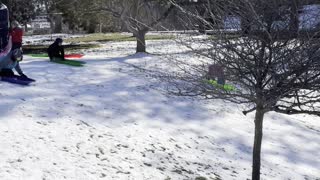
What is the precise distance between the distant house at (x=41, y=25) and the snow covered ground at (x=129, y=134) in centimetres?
3364

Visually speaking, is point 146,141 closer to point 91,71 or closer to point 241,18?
point 241,18

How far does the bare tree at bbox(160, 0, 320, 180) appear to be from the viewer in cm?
529

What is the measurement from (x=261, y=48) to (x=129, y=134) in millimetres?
3241

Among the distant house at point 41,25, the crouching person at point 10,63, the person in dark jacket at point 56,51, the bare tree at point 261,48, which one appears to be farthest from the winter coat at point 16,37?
the distant house at point 41,25

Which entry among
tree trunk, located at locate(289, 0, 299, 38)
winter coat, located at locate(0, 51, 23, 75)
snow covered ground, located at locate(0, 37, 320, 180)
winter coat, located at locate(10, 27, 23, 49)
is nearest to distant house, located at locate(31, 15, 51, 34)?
snow covered ground, located at locate(0, 37, 320, 180)

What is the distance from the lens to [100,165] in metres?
6.38

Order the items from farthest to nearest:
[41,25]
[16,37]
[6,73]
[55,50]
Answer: [41,25] < [55,50] < [16,37] < [6,73]

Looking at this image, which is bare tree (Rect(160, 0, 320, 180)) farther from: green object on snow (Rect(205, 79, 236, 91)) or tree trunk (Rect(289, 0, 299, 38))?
green object on snow (Rect(205, 79, 236, 91))

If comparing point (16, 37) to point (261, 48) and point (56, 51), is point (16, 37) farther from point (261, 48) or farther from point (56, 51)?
point (261, 48)

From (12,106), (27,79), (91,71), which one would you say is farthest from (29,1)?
(12,106)

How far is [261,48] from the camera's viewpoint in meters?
5.54

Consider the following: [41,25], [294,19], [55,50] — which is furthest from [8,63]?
[41,25]

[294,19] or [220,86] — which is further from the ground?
[294,19]

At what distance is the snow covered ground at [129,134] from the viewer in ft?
20.8
